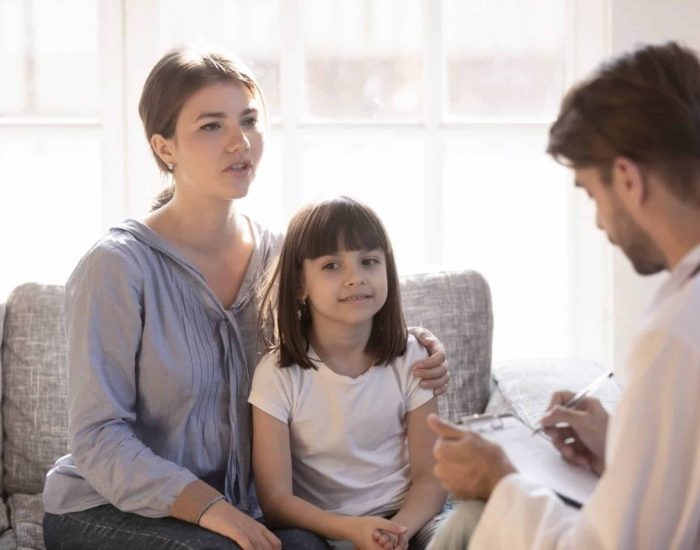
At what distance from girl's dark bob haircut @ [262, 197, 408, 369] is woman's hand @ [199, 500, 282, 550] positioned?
1.07ft

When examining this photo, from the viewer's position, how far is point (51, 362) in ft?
8.65

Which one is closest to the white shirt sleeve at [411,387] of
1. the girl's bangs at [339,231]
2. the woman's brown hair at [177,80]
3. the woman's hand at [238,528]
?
the girl's bangs at [339,231]

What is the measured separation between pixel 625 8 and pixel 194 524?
1842 mm

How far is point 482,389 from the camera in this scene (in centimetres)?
271

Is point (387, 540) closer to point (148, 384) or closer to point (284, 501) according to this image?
point (284, 501)

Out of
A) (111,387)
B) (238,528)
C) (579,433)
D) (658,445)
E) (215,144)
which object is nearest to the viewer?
(658,445)

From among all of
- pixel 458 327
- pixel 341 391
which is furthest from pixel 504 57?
pixel 341 391

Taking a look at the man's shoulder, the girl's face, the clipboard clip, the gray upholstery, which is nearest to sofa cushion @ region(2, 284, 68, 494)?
the gray upholstery

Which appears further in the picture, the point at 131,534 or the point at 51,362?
the point at 51,362

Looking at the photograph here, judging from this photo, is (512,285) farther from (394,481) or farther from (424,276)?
(394,481)

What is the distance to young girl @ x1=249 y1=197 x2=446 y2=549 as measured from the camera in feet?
7.36

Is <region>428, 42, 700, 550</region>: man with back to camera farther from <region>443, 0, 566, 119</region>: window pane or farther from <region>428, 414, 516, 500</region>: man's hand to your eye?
<region>443, 0, 566, 119</region>: window pane

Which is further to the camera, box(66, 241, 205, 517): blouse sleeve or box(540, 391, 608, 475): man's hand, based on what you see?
box(66, 241, 205, 517): blouse sleeve

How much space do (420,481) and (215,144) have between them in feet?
2.44
